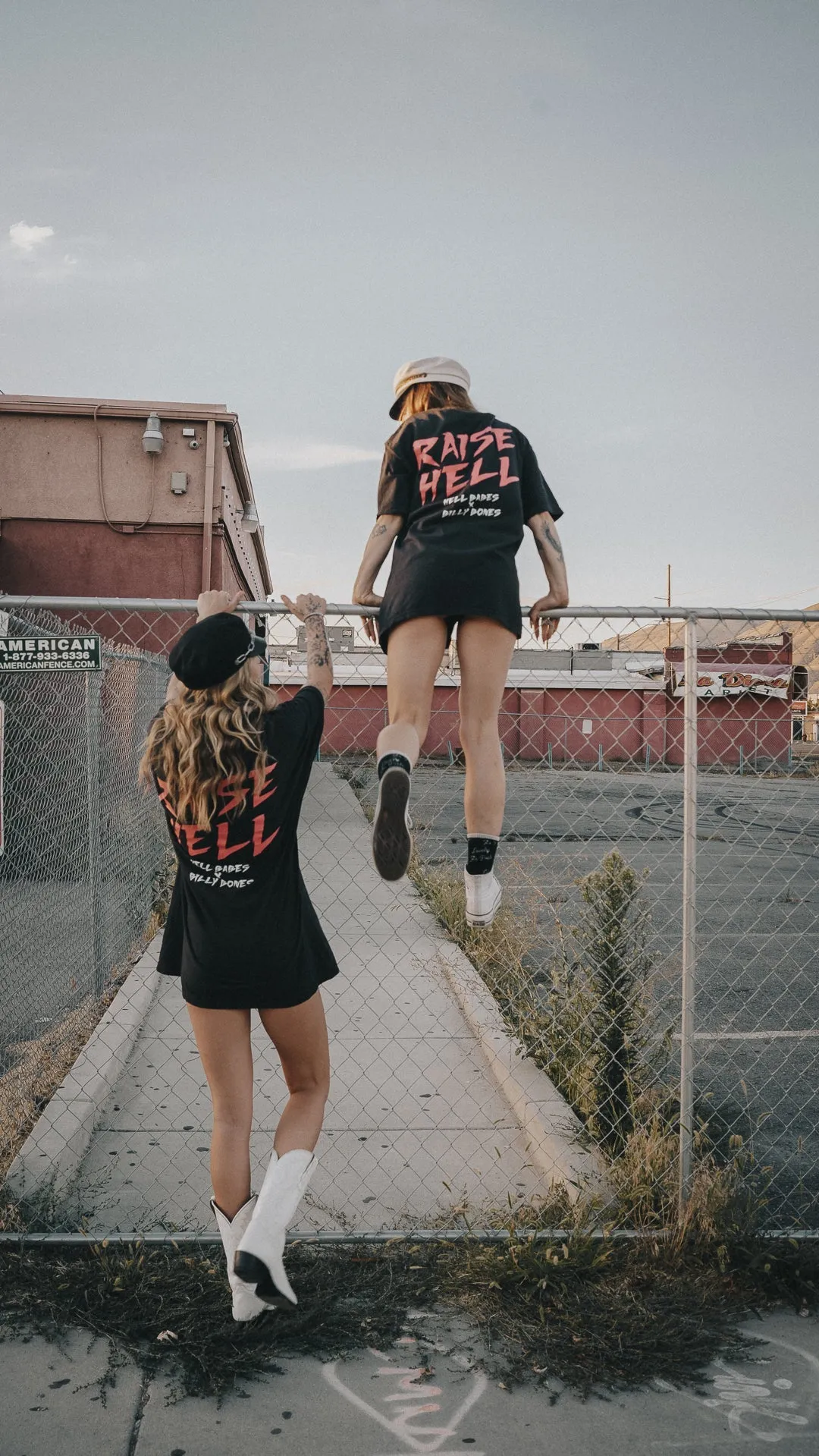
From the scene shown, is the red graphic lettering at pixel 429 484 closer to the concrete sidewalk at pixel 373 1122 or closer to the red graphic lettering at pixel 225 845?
the red graphic lettering at pixel 225 845

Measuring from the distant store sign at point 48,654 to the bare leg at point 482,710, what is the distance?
1427 millimetres

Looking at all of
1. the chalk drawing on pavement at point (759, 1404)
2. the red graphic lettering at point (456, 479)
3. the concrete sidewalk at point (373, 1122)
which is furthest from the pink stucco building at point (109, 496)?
the chalk drawing on pavement at point (759, 1404)

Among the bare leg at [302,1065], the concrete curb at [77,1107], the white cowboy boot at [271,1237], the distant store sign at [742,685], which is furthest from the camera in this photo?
the distant store sign at [742,685]

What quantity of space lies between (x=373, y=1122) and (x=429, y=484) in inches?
111

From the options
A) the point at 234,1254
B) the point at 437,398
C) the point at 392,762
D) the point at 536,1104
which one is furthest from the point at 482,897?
the point at 437,398

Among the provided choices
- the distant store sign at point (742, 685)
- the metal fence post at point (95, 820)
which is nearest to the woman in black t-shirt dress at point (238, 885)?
the distant store sign at point (742, 685)

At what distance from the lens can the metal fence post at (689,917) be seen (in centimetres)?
320

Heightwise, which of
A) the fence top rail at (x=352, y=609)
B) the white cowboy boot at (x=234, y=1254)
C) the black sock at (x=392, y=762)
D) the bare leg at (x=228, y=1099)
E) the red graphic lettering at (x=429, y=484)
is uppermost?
the red graphic lettering at (x=429, y=484)

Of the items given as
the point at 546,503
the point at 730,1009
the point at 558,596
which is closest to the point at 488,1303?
the point at 558,596

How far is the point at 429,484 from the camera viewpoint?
3057mm

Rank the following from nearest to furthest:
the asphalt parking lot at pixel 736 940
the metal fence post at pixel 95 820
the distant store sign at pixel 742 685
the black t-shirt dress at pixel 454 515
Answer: the black t-shirt dress at pixel 454 515 < the distant store sign at pixel 742 685 < the asphalt parking lot at pixel 736 940 < the metal fence post at pixel 95 820

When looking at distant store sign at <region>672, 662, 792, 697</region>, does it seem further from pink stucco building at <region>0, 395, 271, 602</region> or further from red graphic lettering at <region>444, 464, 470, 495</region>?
pink stucco building at <region>0, 395, 271, 602</region>

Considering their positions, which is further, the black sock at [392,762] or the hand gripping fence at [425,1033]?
the hand gripping fence at [425,1033]

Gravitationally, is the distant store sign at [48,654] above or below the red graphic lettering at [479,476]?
below
